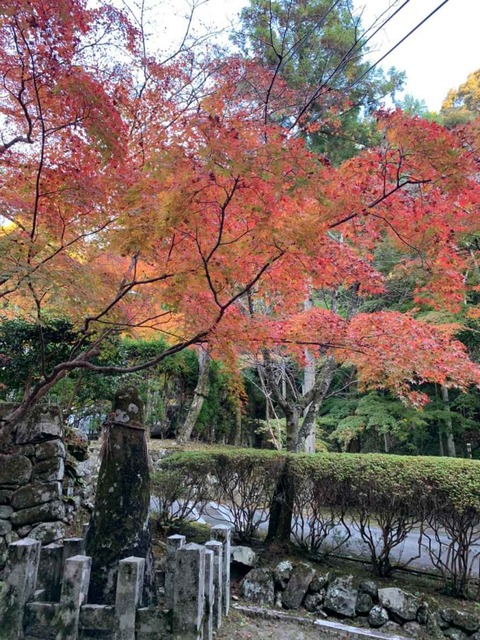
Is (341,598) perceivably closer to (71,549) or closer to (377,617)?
(377,617)

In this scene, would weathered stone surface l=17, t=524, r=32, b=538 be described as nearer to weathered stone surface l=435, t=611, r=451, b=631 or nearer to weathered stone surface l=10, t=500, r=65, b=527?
weathered stone surface l=10, t=500, r=65, b=527

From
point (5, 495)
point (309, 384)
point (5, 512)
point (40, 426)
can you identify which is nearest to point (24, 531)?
point (5, 512)

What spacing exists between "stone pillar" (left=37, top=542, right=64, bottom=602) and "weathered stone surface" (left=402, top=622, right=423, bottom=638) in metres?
3.53

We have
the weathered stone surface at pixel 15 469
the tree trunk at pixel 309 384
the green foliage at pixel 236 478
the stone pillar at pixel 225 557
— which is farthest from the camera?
the tree trunk at pixel 309 384

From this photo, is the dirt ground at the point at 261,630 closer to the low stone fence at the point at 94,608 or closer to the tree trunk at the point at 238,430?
the low stone fence at the point at 94,608

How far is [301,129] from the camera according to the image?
7.36 metres

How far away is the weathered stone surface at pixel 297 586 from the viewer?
15.3 feet

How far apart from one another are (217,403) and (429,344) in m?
10.2

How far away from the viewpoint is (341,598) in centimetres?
457

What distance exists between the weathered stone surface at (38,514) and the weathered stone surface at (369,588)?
12.0ft

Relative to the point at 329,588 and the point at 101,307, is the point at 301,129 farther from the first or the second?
the point at 329,588

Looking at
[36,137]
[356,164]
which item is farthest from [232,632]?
[36,137]

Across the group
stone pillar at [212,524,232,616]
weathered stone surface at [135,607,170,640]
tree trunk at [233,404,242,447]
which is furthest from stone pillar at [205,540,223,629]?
tree trunk at [233,404,242,447]

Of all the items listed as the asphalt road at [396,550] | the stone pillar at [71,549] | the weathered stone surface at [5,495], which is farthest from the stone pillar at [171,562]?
the asphalt road at [396,550]
